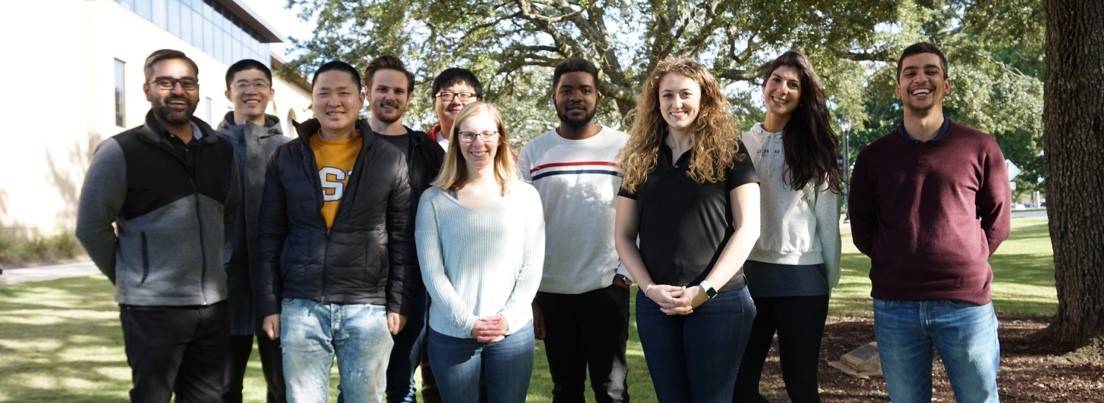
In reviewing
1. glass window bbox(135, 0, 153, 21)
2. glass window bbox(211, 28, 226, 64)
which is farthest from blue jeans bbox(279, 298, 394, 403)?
glass window bbox(211, 28, 226, 64)

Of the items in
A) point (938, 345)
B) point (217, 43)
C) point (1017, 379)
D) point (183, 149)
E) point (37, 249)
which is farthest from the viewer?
point (217, 43)

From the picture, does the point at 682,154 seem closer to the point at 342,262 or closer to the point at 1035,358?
the point at 342,262

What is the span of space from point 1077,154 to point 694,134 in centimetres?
436

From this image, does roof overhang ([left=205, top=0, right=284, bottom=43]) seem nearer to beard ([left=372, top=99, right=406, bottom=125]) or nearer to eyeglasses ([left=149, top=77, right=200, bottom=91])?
beard ([left=372, top=99, right=406, bottom=125])

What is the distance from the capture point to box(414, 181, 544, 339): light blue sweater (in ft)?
11.5

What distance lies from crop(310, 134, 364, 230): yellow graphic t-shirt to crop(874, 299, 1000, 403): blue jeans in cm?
244

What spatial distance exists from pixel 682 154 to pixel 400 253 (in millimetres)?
1338

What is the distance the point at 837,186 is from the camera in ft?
12.5

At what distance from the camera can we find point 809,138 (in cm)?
387

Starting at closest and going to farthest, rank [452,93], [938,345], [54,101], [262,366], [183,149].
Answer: [938,345], [183,149], [262,366], [452,93], [54,101]

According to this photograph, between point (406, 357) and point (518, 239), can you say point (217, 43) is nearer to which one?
point (406, 357)

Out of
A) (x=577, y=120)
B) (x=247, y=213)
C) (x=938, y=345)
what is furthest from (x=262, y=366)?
(x=938, y=345)

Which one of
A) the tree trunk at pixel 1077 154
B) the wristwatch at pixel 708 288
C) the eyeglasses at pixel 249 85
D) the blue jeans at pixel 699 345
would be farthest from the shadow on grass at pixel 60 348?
the tree trunk at pixel 1077 154

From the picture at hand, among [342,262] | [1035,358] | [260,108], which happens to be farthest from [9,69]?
[1035,358]
